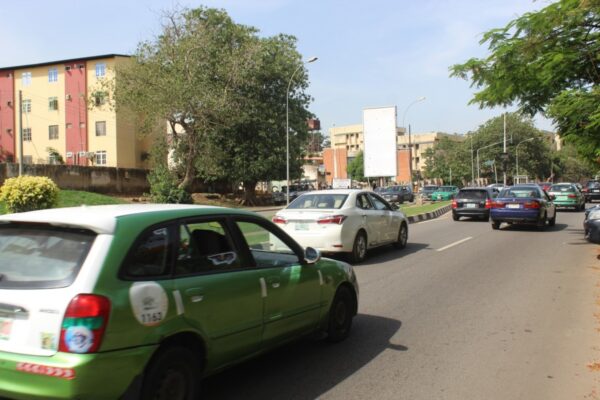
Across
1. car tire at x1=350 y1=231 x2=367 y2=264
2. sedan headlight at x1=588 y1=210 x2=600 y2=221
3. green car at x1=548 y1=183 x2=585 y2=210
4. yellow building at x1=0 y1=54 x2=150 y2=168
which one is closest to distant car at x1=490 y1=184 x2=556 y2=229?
sedan headlight at x1=588 y1=210 x2=600 y2=221

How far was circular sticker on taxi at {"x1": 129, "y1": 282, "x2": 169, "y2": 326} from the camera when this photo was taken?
335 centimetres

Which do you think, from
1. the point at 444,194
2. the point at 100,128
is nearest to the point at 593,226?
the point at 444,194

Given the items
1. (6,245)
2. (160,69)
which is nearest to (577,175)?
(160,69)

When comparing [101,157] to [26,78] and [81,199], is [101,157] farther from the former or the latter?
[81,199]

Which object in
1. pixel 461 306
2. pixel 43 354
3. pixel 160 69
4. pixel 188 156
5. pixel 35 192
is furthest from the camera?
pixel 188 156

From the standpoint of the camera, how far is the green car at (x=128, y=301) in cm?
315

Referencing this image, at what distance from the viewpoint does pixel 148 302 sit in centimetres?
341

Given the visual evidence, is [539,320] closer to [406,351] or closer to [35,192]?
[406,351]

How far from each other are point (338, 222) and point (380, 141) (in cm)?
2344

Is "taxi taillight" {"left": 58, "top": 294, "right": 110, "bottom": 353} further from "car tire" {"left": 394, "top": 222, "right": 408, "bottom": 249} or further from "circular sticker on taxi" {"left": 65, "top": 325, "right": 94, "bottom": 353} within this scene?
"car tire" {"left": 394, "top": 222, "right": 408, "bottom": 249}

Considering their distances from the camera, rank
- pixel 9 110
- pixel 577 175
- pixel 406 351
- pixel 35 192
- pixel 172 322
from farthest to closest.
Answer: pixel 577 175 → pixel 9 110 → pixel 35 192 → pixel 406 351 → pixel 172 322

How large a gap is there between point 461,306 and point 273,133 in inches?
1435

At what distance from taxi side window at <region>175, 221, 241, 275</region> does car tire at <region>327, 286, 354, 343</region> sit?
167cm

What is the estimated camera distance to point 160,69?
35.0 metres
